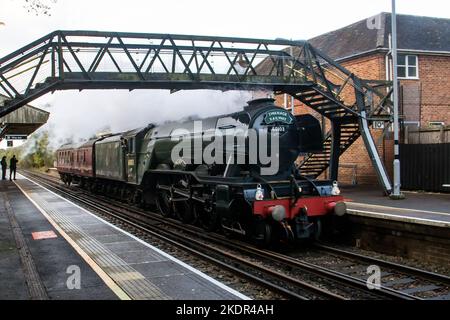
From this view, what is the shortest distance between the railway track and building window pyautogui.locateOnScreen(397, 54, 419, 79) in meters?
11.2

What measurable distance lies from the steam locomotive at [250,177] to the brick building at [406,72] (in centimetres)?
815

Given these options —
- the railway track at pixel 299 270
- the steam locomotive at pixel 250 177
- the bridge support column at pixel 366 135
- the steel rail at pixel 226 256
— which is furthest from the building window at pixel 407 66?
the steel rail at pixel 226 256

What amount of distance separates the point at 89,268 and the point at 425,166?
11432 millimetres

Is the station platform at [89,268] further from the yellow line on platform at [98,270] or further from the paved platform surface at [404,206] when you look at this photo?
the paved platform surface at [404,206]

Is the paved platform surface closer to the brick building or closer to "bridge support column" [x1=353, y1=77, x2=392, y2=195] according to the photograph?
"bridge support column" [x1=353, y1=77, x2=392, y2=195]

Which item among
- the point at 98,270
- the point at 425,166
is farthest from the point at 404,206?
the point at 98,270

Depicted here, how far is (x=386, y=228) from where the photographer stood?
9.26 metres

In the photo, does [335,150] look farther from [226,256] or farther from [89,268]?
[89,268]

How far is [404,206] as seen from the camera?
1137 cm

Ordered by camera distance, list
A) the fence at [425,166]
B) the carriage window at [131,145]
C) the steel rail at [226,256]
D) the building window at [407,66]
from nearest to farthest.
A: the steel rail at [226,256] → the fence at [425,166] → the carriage window at [131,145] → the building window at [407,66]

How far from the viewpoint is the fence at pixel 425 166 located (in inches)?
548

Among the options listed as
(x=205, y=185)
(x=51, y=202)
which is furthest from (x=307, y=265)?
(x=51, y=202)
